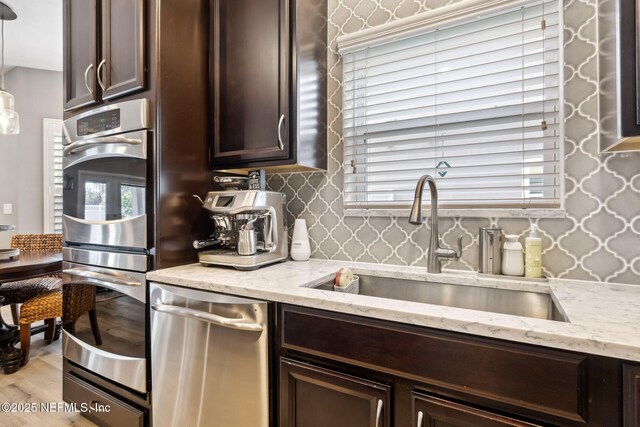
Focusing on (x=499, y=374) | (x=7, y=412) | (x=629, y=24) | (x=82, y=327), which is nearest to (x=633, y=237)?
(x=629, y=24)

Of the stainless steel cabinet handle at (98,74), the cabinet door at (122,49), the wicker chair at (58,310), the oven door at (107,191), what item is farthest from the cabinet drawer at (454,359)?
the stainless steel cabinet handle at (98,74)

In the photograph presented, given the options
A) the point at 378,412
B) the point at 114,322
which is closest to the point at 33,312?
the point at 114,322

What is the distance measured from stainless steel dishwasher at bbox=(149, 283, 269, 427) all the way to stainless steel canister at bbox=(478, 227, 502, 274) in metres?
0.93

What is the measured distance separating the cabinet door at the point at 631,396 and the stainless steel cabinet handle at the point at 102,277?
1.67m

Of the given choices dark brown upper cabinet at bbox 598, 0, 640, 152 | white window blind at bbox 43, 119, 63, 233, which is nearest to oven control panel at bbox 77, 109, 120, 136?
dark brown upper cabinet at bbox 598, 0, 640, 152

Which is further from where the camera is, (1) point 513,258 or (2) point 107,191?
(2) point 107,191

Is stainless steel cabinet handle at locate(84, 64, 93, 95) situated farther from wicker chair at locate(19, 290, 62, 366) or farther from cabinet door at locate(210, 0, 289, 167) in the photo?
wicker chair at locate(19, 290, 62, 366)

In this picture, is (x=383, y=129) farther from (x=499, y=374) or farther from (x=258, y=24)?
(x=499, y=374)

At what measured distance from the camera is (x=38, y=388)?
7.00 feet

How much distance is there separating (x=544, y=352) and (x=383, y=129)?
1.20 m

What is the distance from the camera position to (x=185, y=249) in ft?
5.23

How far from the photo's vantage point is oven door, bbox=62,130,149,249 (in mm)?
1481

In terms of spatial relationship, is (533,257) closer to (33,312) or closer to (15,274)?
(15,274)

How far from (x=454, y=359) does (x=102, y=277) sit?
5.30 ft
